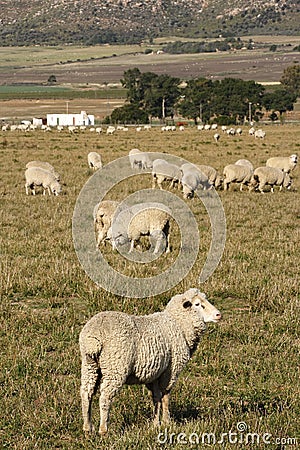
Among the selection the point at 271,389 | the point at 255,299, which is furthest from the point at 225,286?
the point at 271,389

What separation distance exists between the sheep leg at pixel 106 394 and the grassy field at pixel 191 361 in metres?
0.10

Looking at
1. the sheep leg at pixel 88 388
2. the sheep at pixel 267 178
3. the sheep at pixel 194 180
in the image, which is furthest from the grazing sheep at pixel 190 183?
the sheep leg at pixel 88 388

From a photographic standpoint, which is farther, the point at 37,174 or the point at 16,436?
the point at 37,174

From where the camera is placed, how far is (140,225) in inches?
495

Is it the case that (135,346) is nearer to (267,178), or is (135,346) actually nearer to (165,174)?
(165,174)

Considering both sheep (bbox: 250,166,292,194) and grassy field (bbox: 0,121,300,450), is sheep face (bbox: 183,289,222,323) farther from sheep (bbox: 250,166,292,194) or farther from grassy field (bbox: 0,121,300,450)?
sheep (bbox: 250,166,292,194)

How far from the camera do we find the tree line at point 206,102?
8781 centimetres

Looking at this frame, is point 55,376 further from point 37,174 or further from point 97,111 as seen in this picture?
point 97,111

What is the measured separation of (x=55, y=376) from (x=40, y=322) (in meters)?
1.65

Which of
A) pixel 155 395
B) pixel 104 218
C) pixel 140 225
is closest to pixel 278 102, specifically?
pixel 104 218

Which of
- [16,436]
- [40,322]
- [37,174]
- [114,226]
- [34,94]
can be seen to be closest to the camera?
[16,436]

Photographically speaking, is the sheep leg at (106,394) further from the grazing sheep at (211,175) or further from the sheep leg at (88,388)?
the grazing sheep at (211,175)

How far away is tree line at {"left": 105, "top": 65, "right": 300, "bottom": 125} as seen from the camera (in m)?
87.8

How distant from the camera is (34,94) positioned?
158 metres
